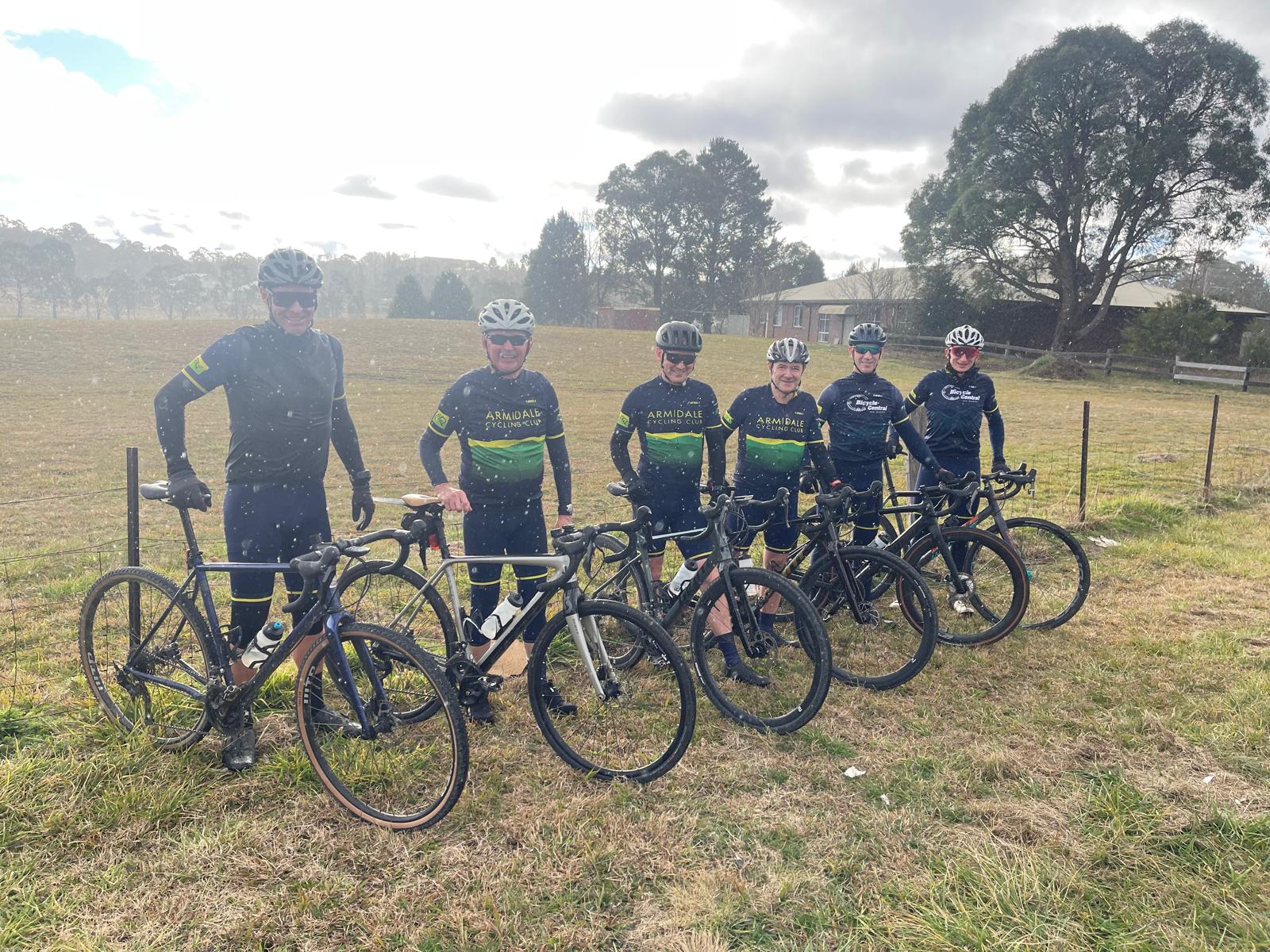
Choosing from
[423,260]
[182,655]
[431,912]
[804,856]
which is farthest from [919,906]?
[423,260]

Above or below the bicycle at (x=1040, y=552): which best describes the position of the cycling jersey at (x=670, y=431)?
above

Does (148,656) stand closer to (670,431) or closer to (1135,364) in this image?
(670,431)

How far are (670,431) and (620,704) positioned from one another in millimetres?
1852

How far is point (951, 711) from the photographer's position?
174 inches

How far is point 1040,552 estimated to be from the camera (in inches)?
260

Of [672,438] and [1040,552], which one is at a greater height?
[672,438]

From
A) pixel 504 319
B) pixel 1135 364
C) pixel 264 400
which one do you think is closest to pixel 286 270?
pixel 264 400

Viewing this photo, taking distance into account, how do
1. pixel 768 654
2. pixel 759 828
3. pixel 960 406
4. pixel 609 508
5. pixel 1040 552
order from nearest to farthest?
pixel 759 828 < pixel 768 654 < pixel 960 406 < pixel 1040 552 < pixel 609 508

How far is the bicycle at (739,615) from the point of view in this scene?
4051mm

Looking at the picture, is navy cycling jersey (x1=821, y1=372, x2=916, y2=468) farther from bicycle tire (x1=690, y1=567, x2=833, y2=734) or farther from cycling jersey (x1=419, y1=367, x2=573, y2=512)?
cycling jersey (x1=419, y1=367, x2=573, y2=512)

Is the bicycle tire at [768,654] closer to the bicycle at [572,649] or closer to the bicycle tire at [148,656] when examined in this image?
the bicycle at [572,649]

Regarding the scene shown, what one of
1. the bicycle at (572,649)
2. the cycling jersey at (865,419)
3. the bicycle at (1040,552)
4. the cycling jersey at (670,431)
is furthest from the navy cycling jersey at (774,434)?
the bicycle at (572,649)

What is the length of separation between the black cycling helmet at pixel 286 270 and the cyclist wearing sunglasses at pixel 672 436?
206 cm

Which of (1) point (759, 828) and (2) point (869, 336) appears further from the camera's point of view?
(2) point (869, 336)
